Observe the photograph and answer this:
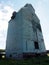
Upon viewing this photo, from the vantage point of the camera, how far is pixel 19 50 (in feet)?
76.1

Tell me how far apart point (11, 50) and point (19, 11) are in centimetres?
830

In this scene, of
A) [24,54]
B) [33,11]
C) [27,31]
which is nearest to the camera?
[24,54]

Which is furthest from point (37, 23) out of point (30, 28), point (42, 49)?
point (42, 49)

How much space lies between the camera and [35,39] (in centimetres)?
2545

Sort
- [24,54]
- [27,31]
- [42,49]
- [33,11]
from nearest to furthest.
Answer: [24,54]
[27,31]
[42,49]
[33,11]

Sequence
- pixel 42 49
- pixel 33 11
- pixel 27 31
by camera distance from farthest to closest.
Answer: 1. pixel 33 11
2. pixel 42 49
3. pixel 27 31

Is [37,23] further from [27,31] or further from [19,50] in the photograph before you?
[19,50]

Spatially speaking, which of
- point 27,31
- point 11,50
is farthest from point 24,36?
point 11,50

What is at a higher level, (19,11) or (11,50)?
(19,11)

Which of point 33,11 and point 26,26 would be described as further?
point 33,11

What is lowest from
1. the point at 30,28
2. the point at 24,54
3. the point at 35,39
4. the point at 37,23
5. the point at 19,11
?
the point at 24,54

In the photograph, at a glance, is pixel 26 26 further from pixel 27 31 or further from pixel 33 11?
pixel 33 11

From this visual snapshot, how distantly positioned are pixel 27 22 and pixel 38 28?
390cm

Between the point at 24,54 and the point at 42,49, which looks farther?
the point at 42,49
